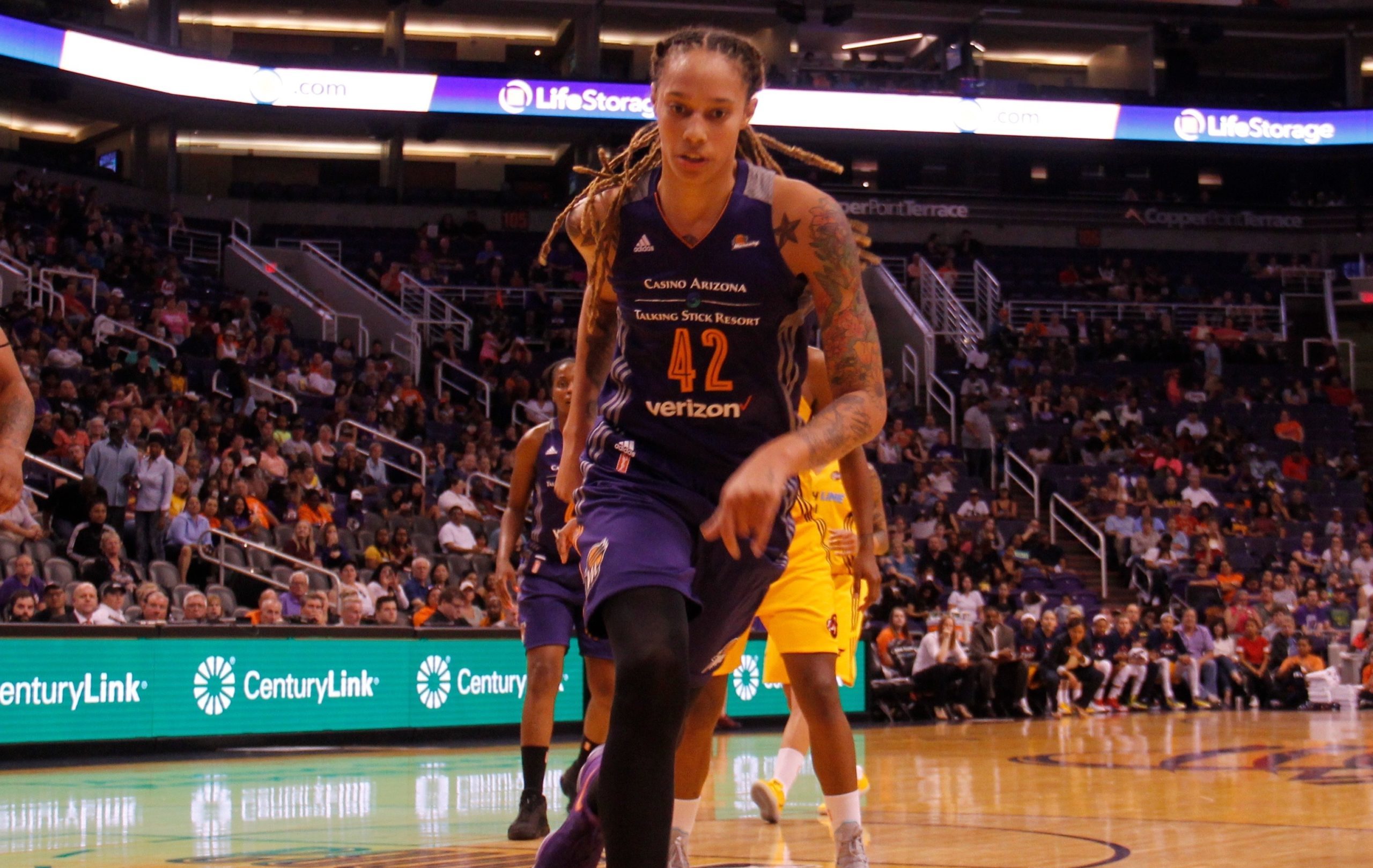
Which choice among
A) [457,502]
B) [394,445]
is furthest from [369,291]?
[457,502]

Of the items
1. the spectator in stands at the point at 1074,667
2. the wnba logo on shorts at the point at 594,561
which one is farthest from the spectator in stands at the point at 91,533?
the wnba logo on shorts at the point at 594,561

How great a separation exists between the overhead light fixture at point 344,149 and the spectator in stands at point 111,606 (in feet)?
75.5

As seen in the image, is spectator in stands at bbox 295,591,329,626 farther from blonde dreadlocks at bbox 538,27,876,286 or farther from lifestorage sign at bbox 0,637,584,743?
blonde dreadlocks at bbox 538,27,876,286

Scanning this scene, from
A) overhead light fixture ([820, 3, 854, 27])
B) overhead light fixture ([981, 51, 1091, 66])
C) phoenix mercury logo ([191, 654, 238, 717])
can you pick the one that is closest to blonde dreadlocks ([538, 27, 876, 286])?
phoenix mercury logo ([191, 654, 238, 717])

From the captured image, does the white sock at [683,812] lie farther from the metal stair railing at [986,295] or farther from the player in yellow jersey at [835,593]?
the metal stair railing at [986,295]

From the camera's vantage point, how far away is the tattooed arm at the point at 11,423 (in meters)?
4.09

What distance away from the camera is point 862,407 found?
3.53m

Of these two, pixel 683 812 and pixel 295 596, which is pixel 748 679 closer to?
pixel 295 596

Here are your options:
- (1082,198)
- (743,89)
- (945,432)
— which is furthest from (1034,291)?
(743,89)

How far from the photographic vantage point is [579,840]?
3.74m

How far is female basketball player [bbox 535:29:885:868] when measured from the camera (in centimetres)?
352

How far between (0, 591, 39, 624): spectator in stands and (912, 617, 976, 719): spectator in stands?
Result: 29.7 feet

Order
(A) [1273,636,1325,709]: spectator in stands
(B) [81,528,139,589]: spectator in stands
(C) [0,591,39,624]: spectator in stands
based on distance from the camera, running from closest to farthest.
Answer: (C) [0,591,39,624]: spectator in stands → (B) [81,528,139,589]: spectator in stands → (A) [1273,636,1325,709]: spectator in stands

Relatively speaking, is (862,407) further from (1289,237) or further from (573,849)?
(1289,237)
